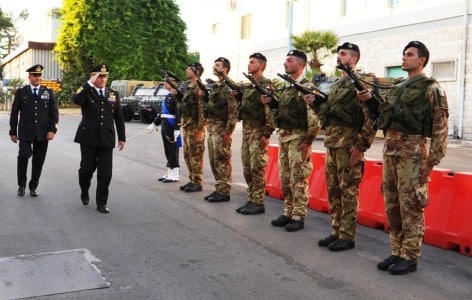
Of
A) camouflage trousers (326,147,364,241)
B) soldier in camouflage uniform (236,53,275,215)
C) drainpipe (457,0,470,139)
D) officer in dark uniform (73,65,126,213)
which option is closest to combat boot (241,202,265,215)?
soldier in camouflage uniform (236,53,275,215)

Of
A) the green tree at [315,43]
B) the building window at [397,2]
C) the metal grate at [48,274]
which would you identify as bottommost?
the metal grate at [48,274]

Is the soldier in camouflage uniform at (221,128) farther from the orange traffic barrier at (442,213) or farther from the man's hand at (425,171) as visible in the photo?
the man's hand at (425,171)

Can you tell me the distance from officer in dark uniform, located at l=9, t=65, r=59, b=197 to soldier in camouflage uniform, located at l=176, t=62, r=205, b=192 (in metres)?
1.85

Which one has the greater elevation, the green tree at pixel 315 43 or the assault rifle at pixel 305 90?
the green tree at pixel 315 43

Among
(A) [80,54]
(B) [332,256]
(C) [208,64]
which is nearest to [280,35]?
(C) [208,64]

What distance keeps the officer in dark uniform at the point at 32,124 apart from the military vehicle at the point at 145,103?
19.4 meters

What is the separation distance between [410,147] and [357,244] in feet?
4.76

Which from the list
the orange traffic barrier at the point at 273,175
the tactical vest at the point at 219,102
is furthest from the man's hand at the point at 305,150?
the orange traffic barrier at the point at 273,175

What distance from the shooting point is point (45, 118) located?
26.8 feet

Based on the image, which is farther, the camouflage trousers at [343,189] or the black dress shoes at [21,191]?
the black dress shoes at [21,191]


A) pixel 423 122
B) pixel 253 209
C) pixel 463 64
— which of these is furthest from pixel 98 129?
pixel 463 64

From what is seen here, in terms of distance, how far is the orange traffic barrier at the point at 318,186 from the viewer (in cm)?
742

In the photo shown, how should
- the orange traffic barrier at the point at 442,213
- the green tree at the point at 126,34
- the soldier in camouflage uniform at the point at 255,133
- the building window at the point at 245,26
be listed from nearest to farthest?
1. the orange traffic barrier at the point at 442,213
2. the soldier in camouflage uniform at the point at 255,133
3. the building window at the point at 245,26
4. the green tree at the point at 126,34

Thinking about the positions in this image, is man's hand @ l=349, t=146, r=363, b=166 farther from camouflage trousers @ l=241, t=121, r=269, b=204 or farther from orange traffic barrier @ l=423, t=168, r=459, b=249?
camouflage trousers @ l=241, t=121, r=269, b=204
